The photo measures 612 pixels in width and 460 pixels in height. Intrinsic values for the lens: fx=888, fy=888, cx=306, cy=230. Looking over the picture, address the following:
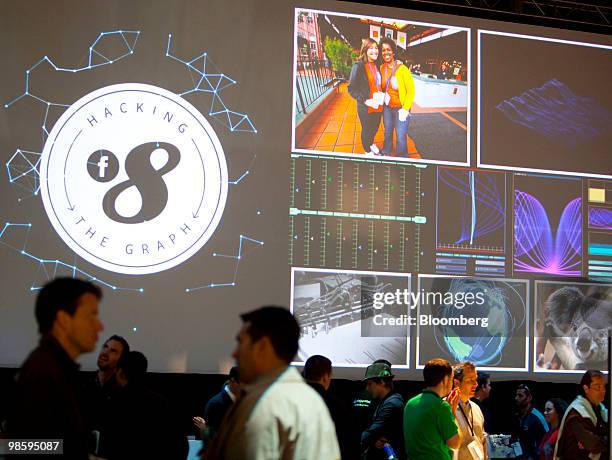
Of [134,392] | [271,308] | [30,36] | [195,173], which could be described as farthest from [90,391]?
[30,36]

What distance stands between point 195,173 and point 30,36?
1.49m

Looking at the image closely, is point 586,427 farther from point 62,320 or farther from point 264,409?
point 62,320

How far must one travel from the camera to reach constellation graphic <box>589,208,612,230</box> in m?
7.21

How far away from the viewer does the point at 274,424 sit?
2.14 m

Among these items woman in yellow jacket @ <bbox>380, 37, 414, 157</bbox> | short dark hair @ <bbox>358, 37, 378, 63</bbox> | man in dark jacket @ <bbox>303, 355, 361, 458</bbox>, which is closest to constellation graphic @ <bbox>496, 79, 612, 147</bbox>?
woman in yellow jacket @ <bbox>380, 37, 414, 157</bbox>

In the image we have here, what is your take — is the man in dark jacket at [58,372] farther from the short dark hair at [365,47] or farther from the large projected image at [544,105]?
the large projected image at [544,105]

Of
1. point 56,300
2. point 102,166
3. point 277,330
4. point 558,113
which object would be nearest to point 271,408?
point 277,330

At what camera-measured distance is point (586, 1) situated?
8031 mm

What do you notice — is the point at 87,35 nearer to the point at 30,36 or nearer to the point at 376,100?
the point at 30,36

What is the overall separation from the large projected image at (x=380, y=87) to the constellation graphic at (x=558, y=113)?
1.69ft

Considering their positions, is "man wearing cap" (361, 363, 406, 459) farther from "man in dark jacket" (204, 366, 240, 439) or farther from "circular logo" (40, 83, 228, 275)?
"circular logo" (40, 83, 228, 275)

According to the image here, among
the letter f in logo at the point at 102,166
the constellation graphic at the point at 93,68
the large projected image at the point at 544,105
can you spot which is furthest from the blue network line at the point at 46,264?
the large projected image at the point at 544,105

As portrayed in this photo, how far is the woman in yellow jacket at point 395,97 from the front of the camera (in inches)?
270

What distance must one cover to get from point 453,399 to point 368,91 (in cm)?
288
